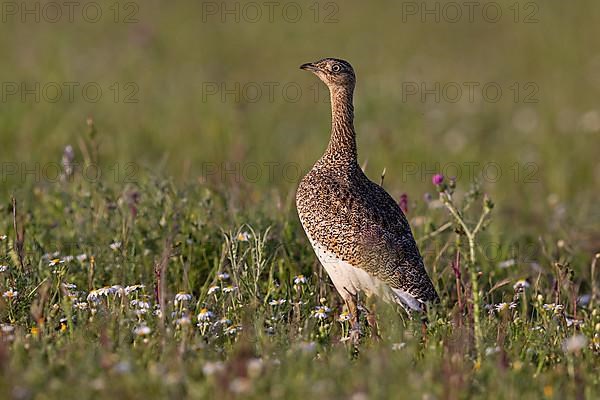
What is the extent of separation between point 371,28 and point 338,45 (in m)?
0.91

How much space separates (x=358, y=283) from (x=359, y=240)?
0.67 ft

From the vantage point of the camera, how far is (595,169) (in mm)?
9055

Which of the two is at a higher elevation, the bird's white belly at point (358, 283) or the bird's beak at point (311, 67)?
the bird's beak at point (311, 67)

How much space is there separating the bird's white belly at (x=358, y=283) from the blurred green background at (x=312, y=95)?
141 centimetres

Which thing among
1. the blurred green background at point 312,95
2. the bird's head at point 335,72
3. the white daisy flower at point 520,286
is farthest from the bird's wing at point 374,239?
the blurred green background at point 312,95

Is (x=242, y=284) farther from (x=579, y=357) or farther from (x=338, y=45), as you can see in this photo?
(x=338, y=45)

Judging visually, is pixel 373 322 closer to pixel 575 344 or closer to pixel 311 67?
pixel 575 344

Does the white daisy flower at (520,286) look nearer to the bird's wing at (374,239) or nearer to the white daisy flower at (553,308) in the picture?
the white daisy flower at (553,308)

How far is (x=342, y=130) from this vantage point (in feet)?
17.0

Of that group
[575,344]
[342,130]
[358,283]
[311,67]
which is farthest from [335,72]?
Answer: [575,344]

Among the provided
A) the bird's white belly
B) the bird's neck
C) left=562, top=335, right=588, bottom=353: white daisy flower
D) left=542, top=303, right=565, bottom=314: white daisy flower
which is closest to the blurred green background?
the bird's neck

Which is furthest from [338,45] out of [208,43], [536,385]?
[536,385]

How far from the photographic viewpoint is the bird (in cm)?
448

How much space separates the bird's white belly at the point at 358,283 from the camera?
4477mm
